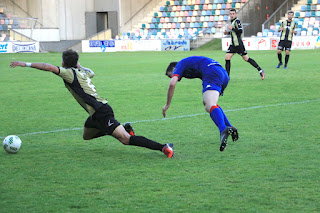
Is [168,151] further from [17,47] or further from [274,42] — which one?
[17,47]

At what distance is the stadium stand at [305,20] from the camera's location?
36384 mm

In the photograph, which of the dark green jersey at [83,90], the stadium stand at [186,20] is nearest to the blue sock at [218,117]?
the dark green jersey at [83,90]

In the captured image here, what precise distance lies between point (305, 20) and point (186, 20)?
10.2 metres

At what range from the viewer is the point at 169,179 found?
545cm

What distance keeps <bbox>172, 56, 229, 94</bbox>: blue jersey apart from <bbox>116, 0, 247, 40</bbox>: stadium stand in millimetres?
33225

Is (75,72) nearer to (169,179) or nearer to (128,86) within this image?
(169,179)

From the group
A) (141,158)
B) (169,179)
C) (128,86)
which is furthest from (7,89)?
(169,179)

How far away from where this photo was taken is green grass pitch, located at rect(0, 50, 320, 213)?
4.71 metres

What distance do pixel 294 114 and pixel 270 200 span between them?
5.18 metres

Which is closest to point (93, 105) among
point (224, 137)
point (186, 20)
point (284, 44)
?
point (224, 137)

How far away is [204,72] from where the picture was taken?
705 centimetres

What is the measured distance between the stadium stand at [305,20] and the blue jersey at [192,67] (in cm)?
2934

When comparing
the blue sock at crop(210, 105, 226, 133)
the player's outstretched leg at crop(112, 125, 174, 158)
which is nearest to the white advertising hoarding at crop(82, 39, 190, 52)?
the blue sock at crop(210, 105, 226, 133)

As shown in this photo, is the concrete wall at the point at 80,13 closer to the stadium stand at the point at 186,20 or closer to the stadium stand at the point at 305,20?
the stadium stand at the point at 186,20
